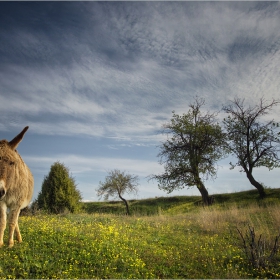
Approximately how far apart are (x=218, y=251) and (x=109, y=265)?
522 centimetres

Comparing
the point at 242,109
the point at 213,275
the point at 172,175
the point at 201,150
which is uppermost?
the point at 242,109

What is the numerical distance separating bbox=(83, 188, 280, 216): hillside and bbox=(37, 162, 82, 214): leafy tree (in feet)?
27.6

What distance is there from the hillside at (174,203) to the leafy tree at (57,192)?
27.6ft

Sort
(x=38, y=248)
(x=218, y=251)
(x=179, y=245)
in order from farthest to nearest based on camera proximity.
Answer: (x=179, y=245), (x=218, y=251), (x=38, y=248)

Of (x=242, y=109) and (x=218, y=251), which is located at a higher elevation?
(x=242, y=109)

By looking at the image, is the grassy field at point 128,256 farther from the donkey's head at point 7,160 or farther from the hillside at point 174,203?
the hillside at point 174,203

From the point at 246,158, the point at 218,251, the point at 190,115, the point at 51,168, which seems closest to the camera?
the point at 218,251

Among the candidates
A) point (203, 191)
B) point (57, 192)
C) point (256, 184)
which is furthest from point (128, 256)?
point (256, 184)

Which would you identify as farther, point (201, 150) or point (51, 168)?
point (201, 150)

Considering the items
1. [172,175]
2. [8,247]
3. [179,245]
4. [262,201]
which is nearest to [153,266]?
[179,245]

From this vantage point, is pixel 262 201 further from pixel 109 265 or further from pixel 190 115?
pixel 109 265

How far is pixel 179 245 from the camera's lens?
12195mm

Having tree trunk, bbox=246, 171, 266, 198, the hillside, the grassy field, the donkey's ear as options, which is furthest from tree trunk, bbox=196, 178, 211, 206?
the donkey's ear

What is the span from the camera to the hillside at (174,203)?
33.0 meters
